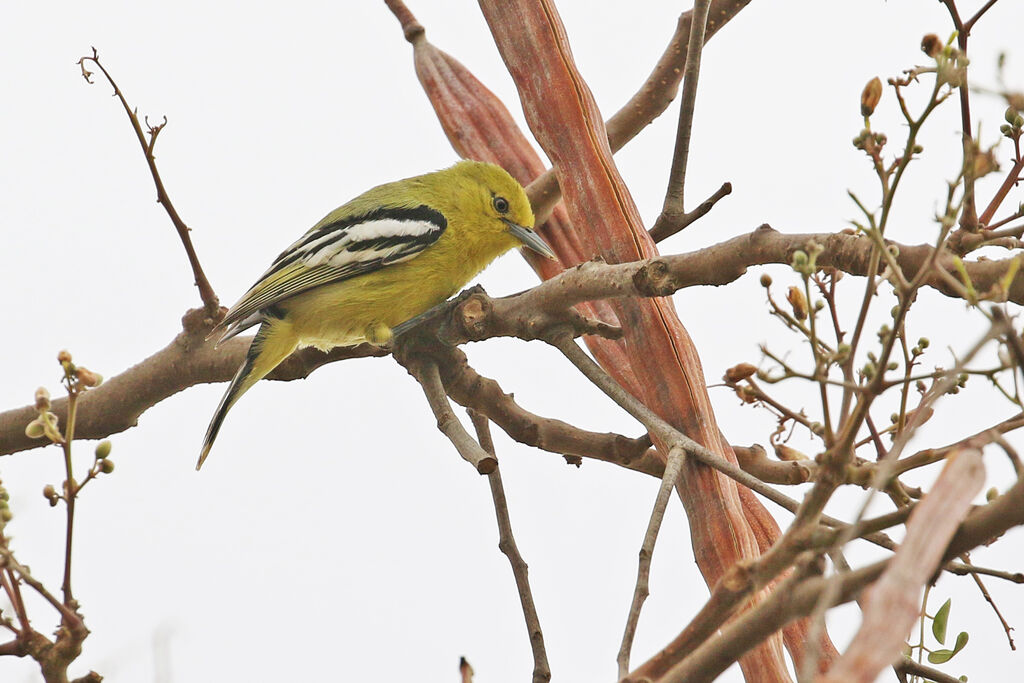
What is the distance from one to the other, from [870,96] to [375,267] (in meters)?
2.30

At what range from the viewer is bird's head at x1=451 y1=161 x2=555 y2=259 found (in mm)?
3514

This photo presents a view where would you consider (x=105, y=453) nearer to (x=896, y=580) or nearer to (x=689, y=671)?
(x=689, y=671)

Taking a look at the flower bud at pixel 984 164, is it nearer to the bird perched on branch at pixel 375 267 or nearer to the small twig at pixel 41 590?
the small twig at pixel 41 590

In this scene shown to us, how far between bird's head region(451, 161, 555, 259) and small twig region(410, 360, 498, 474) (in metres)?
0.97

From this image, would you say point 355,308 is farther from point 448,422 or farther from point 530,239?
point 448,422

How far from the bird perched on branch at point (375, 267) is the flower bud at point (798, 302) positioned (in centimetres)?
198

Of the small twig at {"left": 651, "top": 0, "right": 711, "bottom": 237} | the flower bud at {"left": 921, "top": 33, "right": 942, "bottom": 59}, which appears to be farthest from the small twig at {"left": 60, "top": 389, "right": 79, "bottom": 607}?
the small twig at {"left": 651, "top": 0, "right": 711, "bottom": 237}

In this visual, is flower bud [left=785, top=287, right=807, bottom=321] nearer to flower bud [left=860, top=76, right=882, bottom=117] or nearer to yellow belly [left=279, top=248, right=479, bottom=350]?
flower bud [left=860, top=76, right=882, bottom=117]

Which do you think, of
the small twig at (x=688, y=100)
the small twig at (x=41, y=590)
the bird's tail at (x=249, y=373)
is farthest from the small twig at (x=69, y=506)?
the bird's tail at (x=249, y=373)

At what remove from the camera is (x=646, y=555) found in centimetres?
168

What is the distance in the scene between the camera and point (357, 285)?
3.39 metres

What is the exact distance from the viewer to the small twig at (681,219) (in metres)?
2.39

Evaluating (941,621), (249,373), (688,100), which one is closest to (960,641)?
(941,621)

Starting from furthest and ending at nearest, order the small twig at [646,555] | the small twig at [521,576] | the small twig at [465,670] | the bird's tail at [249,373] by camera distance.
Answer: the bird's tail at [249,373], the small twig at [521,576], the small twig at [646,555], the small twig at [465,670]
